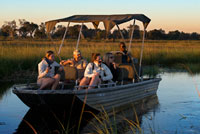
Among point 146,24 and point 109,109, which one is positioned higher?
point 146,24

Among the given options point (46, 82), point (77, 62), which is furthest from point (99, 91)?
point (77, 62)

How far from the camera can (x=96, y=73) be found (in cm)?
985

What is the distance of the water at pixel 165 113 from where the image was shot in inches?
328

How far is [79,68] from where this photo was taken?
10.7 m

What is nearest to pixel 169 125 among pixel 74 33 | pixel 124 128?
pixel 124 128

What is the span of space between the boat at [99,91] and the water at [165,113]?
50 cm

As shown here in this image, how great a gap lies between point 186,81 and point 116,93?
7.63 meters

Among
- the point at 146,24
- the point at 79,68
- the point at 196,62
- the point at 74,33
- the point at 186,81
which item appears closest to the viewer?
the point at 79,68

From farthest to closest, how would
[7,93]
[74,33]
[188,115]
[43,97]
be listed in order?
[74,33]
[7,93]
[188,115]
[43,97]

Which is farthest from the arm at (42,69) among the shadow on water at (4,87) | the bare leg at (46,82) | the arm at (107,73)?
the shadow on water at (4,87)

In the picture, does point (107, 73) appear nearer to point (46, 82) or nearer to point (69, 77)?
point (69, 77)

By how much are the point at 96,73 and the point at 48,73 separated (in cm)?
106

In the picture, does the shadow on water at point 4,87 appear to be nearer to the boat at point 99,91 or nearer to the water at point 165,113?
the water at point 165,113

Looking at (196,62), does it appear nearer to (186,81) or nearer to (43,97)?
(186,81)
